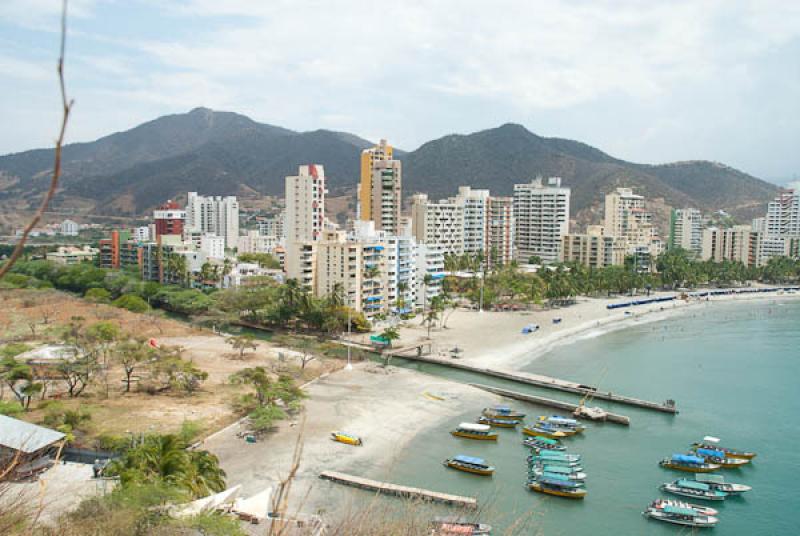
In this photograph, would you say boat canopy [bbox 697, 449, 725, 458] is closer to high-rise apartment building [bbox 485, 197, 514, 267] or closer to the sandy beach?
the sandy beach

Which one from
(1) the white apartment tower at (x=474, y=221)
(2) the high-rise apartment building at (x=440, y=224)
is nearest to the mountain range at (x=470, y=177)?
(1) the white apartment tower at (x=474, y=221)

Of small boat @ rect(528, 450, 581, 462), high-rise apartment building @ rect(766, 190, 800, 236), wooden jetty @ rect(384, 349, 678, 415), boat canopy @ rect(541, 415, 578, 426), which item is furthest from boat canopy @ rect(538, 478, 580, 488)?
high-rise apartment building @ rect(766, 190, 800, 236)

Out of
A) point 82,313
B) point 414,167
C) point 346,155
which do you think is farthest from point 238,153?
point 82,313

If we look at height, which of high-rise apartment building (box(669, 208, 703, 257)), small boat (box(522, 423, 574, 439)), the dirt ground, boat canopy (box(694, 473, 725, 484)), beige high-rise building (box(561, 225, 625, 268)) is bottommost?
boat canopy (box(694, 473, 725, 484))

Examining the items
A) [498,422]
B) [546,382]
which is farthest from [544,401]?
[498,422]

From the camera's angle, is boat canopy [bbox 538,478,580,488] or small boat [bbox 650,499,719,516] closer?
small boat [bbox 650,499,719,516]

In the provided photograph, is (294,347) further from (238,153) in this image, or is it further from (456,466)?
(238,153)

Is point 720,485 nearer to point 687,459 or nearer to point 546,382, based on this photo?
point 687,459
